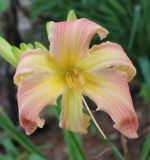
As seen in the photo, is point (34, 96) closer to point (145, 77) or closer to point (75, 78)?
point (75, 78)

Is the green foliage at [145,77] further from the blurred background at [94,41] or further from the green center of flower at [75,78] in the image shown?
the green center of flower at [75,78]

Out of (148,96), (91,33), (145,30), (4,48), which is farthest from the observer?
(145,30)

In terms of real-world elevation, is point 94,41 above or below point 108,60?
below

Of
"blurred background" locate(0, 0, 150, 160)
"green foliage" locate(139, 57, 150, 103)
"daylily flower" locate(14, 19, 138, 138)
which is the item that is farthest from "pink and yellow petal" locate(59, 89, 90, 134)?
"green foliage" locate(139, 57, 150, 103)

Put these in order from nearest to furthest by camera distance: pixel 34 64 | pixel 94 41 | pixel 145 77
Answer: pixel 34 64 → pixel 145 77 → pixel 94 41

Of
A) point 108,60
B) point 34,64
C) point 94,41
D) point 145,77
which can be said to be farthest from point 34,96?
point 94,41

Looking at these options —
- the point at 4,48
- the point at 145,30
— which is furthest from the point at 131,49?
the point at 4,48

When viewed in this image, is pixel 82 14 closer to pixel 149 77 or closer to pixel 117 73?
pixel 149 77
